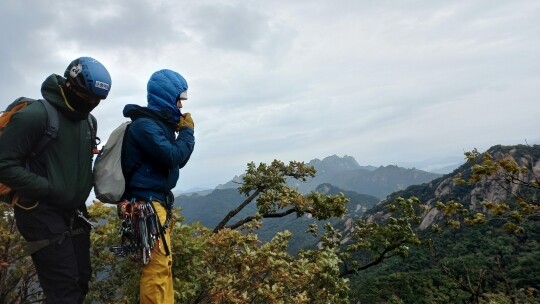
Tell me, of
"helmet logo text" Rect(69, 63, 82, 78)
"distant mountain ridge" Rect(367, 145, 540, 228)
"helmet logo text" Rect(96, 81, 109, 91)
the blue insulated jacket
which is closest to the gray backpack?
the blue insulated jacket

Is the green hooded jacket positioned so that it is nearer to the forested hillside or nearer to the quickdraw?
the quickdraw

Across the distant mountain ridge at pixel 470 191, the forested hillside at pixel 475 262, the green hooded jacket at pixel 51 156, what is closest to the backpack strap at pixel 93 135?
the green hooded jacket at pixel 51 156

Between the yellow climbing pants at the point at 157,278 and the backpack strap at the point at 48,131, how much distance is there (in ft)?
4.25

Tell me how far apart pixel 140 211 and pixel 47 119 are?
136 cm

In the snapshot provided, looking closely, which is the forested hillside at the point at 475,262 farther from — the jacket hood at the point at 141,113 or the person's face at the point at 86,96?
the person's face at the point at 86,96

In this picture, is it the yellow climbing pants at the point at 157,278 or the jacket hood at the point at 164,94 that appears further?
the jacket hood at the point at 164,94

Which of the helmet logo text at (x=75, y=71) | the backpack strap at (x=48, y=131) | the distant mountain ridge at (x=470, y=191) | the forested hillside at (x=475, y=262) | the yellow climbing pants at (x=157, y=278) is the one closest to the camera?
the backpack strap at (x=48, y=131)

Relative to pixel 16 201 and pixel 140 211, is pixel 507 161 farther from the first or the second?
pixel 16 201

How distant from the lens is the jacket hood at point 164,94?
4.54 metres

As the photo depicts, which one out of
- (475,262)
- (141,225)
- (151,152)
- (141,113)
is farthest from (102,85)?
(475,262)

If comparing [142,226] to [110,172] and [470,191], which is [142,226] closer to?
[110,172]

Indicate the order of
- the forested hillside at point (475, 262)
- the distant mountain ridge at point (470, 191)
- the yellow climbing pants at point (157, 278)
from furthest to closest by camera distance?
the distant mountain ridge at point (470, 191) → the forested hillside at point (475, 262) → the yellow climbing pants at point (157, 278)

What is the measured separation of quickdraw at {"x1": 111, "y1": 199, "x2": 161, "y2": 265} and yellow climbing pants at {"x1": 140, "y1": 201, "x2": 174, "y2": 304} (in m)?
0.10

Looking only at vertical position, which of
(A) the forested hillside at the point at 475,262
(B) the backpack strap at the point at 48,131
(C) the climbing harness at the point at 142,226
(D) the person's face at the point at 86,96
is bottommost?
(A) the forested hillside at the point at 475,262
